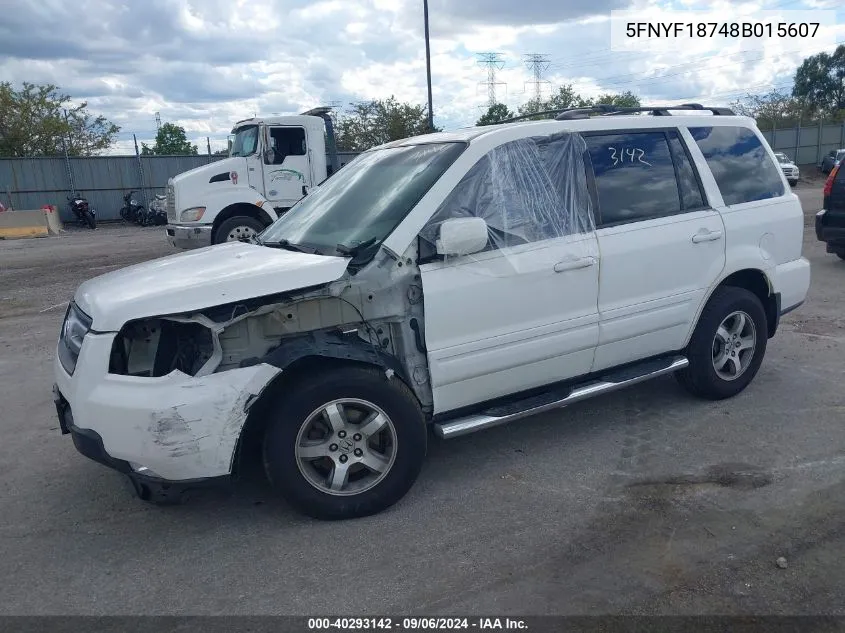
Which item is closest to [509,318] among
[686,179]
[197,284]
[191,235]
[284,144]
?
[197,284]

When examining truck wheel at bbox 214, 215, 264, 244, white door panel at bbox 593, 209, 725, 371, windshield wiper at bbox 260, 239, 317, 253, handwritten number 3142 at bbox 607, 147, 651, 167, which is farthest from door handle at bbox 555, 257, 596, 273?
truck wheel at bbox 214, 215, 264, 244

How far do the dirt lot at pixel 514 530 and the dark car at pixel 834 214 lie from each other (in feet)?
18.9

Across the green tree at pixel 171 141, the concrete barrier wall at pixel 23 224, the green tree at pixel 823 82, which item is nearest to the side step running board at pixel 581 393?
the concrete barrier wall at pixel 23 224

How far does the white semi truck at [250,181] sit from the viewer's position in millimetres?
12383

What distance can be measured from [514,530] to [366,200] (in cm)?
205

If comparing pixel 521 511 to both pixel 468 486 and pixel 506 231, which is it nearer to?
pixel 468 486

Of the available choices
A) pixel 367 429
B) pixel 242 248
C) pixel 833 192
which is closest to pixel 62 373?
pixel 242 248

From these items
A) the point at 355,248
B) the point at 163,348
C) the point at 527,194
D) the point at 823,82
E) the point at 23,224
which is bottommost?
the point at 163,348

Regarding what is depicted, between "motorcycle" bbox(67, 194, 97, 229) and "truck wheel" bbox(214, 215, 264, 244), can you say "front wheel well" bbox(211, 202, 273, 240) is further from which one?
"motorcycle" bbox(67, 194, 97, 229)

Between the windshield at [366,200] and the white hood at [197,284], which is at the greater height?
the windshield at [366,200]

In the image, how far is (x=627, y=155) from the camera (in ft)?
14.8

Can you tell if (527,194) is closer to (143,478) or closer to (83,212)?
(143,478)

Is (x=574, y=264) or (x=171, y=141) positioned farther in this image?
(x=171, y=141)

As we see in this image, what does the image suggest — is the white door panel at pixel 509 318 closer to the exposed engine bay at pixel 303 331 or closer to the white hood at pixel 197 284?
the exposed engine bay at pixel 303 331
